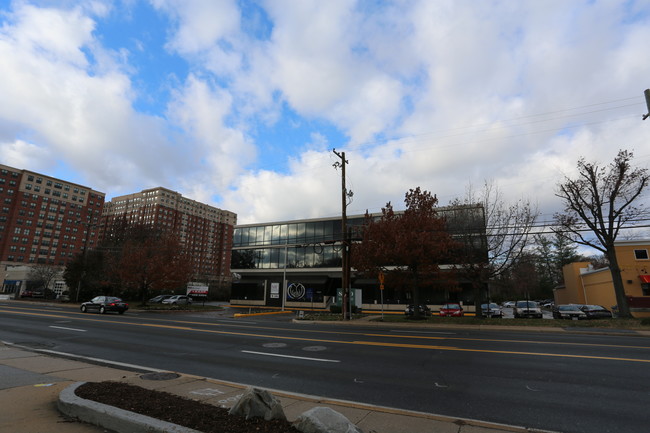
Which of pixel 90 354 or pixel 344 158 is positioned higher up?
pixel 344 158

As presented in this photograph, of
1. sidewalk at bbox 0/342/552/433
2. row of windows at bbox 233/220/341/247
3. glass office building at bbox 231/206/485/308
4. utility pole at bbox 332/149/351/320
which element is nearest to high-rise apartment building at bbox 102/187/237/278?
row of windows at bbox 233/220/341/247

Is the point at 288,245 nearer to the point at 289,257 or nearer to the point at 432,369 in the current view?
the point at 289,257

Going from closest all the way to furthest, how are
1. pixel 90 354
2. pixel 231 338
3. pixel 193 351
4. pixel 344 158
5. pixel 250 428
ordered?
1. pixel 250 428
2. pixel 90 354
3. pixel 193 351
4. pixel 231 338
5. pixel 344 158

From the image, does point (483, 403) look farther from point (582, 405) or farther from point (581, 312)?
point (581, 312)

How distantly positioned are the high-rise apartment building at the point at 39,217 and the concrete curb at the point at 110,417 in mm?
117242

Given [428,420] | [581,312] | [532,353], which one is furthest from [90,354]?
[581,312]

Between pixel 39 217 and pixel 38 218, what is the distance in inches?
19.8

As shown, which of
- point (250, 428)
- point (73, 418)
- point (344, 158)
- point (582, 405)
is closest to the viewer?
point (250, 428)

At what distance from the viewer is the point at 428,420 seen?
509 centimetres

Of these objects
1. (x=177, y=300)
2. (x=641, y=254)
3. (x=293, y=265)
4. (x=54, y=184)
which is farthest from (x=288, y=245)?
(x=54, y=184)

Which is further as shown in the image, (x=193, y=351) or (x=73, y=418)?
(x=193, y=351)

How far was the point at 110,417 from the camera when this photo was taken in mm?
4621

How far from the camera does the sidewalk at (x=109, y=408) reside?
4.69 m

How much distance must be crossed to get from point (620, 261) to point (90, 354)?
139 feet
